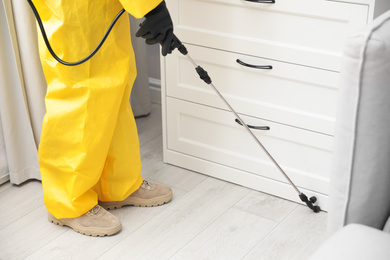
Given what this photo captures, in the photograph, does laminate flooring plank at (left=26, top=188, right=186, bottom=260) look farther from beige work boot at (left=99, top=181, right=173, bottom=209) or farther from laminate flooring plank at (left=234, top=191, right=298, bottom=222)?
laminate flooring plank at (left=234, top=191, right=298, bottom=222)

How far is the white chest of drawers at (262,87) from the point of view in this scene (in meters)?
1.88

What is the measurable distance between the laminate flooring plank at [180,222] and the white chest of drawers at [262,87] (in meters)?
0.09

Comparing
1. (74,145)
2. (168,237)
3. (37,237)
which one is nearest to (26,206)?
(37,237)

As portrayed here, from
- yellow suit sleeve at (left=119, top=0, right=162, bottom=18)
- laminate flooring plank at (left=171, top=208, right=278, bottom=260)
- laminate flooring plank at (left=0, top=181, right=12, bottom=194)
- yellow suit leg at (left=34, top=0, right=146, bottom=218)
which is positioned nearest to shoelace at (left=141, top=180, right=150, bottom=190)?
yellow suit leg at (left=34, top=0, right=146, bottom=218)

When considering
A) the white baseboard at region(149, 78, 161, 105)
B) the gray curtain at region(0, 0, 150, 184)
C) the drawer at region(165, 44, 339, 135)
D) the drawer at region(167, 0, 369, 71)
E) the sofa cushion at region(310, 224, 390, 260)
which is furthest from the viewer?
the white baseboard at region(149, 78, 161, 105)

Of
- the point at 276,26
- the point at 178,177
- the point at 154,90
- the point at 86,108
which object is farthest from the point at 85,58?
the point at 154,90

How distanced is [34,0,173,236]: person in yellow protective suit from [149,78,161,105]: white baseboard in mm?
938

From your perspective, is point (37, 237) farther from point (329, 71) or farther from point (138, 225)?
point (329, 71)

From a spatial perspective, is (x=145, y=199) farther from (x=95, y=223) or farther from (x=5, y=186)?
(x=5, y=186)

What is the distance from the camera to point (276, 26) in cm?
195

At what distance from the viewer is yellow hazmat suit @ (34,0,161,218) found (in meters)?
1.72

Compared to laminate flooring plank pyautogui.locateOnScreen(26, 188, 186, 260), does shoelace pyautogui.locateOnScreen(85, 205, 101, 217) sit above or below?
above

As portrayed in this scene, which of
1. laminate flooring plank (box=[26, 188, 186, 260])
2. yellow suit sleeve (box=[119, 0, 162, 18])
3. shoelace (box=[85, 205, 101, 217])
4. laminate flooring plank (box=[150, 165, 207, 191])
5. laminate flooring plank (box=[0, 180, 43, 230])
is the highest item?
yellow suit sleeve (box=[119, 0, 162, 18])

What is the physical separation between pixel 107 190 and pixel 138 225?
0.17 meters
